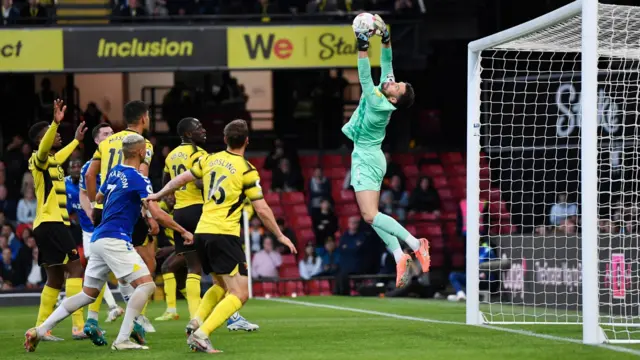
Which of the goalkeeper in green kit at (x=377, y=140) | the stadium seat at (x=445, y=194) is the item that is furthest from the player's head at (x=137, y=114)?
the stadium seat at (x=445, y=194)

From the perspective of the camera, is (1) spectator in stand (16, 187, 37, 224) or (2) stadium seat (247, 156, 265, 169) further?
(2) stadium seat (247, 156, 265, 169)

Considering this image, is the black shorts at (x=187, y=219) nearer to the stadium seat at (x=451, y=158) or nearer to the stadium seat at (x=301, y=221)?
the stadium seat at (x=301, y=221)

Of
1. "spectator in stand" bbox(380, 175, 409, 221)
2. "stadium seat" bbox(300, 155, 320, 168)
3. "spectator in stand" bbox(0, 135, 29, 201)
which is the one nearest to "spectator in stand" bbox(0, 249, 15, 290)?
"spectator in stand" bbox(0, 135, 29, 201)

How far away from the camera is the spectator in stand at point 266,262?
22.6 m

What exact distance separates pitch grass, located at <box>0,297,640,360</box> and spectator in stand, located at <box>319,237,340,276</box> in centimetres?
738

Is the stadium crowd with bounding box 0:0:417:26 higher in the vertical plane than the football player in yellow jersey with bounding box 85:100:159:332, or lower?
higher

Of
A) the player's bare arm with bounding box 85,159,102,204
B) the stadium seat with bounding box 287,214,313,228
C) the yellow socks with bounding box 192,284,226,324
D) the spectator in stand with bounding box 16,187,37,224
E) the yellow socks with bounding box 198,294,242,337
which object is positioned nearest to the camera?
the yellow socks with bounding box 198,294,242,337

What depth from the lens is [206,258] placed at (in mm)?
9992

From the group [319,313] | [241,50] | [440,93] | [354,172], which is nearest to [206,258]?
[354,172]

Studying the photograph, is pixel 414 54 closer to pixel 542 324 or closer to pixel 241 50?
pixel 241 50

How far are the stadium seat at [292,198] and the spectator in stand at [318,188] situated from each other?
2.64 ft

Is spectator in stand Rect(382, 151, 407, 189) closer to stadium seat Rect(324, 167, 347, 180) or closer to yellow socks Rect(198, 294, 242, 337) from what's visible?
stadium seat Rect(324, 167, 347, 180)

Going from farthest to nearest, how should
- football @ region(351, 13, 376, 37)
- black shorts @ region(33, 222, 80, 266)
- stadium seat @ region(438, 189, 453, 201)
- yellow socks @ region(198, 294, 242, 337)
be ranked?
stadium seat @ region(438, 189, 453, 201) < black shorts @ region(33, 222, 80, 266) < football @ region(351, 13, 376, 37) < yellow socks @ region(198, 294, 242, 337)

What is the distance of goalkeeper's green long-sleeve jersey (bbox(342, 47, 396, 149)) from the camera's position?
1166 cm
